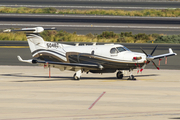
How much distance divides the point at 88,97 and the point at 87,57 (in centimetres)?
695

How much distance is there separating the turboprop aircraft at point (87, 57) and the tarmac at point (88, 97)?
3.15 feet

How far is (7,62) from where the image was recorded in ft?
105

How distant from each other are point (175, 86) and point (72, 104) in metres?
8.14

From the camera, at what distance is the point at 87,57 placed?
2342cm

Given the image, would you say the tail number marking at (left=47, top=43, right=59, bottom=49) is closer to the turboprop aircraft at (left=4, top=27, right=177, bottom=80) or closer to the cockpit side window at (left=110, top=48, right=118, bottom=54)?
the turboprop aircraft at (left=4, top=27, right=177, bottom=80)

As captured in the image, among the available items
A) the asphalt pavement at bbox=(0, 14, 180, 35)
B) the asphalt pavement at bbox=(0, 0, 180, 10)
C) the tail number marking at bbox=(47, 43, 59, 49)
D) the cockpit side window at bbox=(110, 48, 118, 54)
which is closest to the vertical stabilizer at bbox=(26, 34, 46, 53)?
the tail number marking at bbox=(47, 43, 59, 49)

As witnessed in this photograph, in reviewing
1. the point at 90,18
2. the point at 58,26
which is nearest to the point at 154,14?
the point at 90,18

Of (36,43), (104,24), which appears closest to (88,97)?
(36,43)

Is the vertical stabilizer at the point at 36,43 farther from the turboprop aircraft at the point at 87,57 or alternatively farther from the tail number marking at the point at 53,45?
the tail number marking at the point at 53,45

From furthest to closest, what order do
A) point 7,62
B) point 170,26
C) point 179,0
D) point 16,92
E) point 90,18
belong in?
point 179,0, point 90,18, point 170,26, point 7,62, point 16,92

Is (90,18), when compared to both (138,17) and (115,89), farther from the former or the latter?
(115,89)

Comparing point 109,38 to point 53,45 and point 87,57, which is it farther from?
point 87,57

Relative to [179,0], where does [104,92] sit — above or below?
below

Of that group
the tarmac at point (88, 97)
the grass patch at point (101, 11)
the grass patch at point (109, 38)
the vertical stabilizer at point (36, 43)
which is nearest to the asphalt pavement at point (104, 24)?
the grass patch at point (101, 11)
